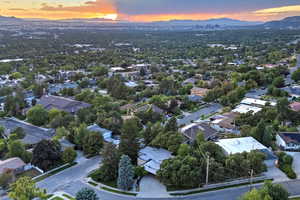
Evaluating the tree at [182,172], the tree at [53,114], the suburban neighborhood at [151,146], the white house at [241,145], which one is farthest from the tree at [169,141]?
the tree at [53,114]

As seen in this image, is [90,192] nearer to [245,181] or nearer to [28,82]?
[245,181]

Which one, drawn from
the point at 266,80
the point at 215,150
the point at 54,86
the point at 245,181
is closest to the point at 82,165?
the point at 215,150

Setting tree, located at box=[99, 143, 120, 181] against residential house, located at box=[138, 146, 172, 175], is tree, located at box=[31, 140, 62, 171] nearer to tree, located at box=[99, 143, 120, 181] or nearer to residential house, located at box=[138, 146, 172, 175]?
tree, located at box=[99, 143, 120, 181]

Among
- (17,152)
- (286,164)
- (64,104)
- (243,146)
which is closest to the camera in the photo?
(286,164)

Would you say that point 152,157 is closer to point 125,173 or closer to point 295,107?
point 125,173

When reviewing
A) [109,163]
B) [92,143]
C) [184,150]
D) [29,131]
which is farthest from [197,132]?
[29,131]

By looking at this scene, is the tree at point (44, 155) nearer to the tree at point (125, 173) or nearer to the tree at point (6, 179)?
the tree at point (6, 179)

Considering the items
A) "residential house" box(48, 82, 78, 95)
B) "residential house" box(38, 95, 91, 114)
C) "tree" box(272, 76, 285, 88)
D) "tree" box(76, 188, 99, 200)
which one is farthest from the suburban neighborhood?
"tree" box(272, 76, 285, 88)
